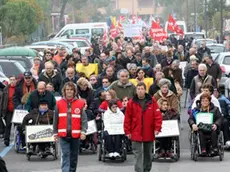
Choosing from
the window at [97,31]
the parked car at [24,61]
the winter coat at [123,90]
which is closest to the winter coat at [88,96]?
the winter coat at [123,90]

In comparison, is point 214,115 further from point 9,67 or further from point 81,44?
point 81,44

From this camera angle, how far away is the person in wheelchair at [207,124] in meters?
17.4

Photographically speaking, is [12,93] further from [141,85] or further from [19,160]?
[141,85]

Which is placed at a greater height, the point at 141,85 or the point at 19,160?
the point at 141,85

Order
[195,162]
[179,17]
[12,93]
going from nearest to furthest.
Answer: [195,162] < [12,93] < [179,17]

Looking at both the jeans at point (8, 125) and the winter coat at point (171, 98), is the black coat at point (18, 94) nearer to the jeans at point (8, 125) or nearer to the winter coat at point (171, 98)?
the jeans at point (8, 125)

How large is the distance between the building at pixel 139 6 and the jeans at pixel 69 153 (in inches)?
6738

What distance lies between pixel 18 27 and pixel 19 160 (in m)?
40.0

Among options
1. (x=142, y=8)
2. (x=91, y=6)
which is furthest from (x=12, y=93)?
(x=142, y=8)

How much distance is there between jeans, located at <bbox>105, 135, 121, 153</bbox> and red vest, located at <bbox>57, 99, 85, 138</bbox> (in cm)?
331

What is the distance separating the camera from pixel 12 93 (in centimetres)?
2050

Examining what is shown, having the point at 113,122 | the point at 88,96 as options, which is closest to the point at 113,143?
the point at 113,122

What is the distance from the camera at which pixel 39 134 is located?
59.2ft

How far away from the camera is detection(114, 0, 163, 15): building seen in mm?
188625
